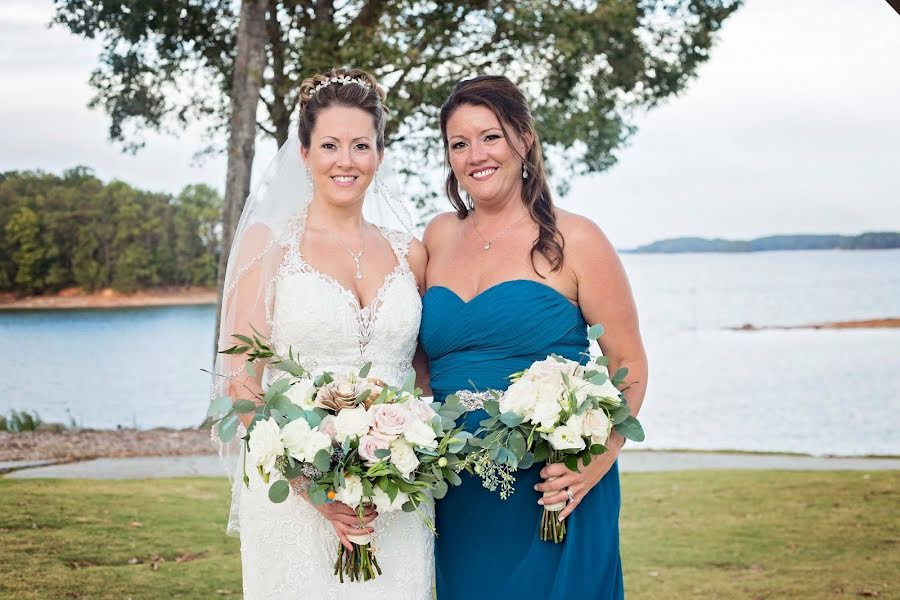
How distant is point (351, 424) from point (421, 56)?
967 cm

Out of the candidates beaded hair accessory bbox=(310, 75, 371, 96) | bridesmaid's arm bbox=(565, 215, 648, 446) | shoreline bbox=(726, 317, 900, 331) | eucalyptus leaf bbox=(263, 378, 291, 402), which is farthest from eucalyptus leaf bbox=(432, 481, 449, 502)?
shoreline bbox=(726, 317, 900, 331)

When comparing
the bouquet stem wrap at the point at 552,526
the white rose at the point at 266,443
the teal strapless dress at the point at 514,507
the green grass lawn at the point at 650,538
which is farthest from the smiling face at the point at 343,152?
the green grass lawn at the point at 650,538

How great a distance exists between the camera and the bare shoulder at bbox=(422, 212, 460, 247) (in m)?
4.06

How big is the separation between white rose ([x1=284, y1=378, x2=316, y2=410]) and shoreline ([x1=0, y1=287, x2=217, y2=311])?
1381 centimetres

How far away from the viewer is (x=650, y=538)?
7422mm

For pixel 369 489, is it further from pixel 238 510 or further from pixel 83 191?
pixel 83 191

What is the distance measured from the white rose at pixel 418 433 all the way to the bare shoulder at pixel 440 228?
1.35 m

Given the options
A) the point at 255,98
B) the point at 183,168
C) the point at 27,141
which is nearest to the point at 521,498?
the point at 255,98

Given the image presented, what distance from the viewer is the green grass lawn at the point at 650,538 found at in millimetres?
6117

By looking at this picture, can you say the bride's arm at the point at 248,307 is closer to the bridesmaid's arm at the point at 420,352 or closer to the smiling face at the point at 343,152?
the smiling face at the point at 343,152

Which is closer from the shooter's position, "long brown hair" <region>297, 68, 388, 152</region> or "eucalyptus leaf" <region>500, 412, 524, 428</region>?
"eucalyptus leaf" <region>500, 412, 524, 428</region>

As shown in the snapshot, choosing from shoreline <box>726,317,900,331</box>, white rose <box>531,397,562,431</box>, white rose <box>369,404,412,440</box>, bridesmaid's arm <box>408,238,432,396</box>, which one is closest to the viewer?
white rose <box>369,404,412,440</box>

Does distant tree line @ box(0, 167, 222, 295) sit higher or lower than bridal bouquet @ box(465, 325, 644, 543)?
higher

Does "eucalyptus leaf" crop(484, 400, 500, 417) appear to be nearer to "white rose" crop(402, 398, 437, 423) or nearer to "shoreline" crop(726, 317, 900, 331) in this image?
"white rose" crop(402, 398, 437, 423)
